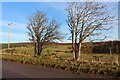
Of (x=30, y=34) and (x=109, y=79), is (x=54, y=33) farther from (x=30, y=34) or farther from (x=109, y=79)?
(x=109, y=79)

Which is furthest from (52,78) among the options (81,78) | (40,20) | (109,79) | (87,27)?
(40,20)

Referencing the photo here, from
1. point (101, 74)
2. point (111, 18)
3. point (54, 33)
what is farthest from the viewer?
point (54, 33)

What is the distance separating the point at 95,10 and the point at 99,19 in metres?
1.22

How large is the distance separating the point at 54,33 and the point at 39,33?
9.07 ft

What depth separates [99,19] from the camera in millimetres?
30000

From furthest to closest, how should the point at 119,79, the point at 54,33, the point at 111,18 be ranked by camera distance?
the point at 54,33
the point at 111,18
the point at 119,79

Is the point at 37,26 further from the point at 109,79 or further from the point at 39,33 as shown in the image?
the point at 109,79

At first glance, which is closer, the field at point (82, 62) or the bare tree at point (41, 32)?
the field at point (82, 62)

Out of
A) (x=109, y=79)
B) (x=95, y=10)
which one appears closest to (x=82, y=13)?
(x=95, y=10)

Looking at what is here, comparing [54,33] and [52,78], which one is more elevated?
[54,33]

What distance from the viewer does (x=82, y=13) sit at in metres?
30.0

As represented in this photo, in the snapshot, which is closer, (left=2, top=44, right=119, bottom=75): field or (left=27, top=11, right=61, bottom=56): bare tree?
(left=2, top=44, right=119, bottom=75): field

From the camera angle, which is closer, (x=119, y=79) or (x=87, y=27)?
(x=119, y=79)

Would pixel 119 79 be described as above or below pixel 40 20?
below
